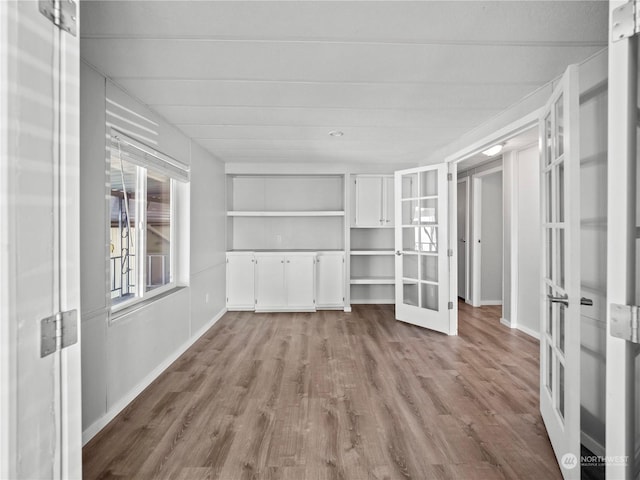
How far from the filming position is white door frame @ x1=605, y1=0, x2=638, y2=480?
0.96 metres

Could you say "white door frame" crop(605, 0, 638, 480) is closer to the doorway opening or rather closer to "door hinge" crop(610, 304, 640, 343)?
"door hinge" crop(610, 304, 640, 343)

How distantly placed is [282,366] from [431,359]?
1404 millimetres

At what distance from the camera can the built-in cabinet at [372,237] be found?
17.6 ft

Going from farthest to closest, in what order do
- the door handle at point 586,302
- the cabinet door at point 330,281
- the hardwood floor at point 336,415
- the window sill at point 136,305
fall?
the cabinet door at point 330,281 < the window sill at point 136,305 < the hardwood floor at point 336,415 < the door handle at point 586,302

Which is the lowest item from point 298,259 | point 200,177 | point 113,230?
point 298,259

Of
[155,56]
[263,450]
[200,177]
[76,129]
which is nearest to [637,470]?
[263,450]

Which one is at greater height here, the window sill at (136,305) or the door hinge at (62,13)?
the door hinge at (62,13)

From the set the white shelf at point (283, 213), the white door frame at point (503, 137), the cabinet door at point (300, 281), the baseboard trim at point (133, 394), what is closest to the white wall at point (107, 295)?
the baseboard trim at point (133, 394)

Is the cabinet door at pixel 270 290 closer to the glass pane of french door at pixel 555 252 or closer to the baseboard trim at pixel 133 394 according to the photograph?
the baseboard trim at pixel 133 394

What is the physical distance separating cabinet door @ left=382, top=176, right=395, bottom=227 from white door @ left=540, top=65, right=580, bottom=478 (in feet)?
10.7

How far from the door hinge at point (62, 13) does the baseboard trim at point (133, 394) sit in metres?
2.04

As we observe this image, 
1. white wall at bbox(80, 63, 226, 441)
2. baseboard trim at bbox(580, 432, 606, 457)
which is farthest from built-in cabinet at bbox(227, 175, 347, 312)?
baseboard trim at bbox(580, 432, 606, 457)

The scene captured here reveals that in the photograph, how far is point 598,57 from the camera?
6.15ft

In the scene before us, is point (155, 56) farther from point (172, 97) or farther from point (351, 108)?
point (351, 108)
